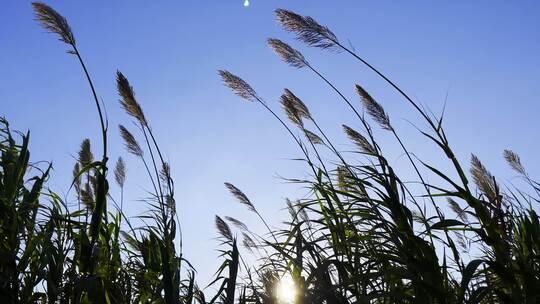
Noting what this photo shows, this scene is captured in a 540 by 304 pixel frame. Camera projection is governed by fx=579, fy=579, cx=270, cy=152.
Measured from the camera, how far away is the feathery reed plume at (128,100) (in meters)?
3.27

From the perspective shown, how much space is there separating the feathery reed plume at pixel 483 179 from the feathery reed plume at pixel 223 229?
5.54 feet

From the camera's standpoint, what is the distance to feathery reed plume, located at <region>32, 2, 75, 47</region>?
3.18 meters

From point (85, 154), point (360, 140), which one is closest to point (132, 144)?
point (85, 154)

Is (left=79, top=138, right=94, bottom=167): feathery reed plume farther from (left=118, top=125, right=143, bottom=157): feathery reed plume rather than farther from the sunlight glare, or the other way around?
the sunlight glare

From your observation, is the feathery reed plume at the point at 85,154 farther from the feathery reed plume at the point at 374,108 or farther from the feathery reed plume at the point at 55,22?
the feathery reed plume at the point at 374,108

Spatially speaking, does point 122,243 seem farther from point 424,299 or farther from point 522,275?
point 522,275

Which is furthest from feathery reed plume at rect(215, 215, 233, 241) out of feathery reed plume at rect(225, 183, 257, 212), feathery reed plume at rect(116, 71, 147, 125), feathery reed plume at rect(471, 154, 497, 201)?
feathery reed plume at rect(471, 154, 497, 201)

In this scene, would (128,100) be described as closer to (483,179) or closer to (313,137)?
(313,137)

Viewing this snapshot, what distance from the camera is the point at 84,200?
3713 millimetres

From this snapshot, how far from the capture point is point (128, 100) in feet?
10.9

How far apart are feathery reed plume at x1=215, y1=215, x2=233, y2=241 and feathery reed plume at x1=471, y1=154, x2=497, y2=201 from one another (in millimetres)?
1687

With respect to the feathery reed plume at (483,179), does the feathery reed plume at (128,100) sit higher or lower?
higher

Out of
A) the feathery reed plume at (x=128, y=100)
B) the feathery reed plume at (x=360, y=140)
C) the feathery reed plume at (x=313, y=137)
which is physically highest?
the feathery reed plume at (x=128, y=100)

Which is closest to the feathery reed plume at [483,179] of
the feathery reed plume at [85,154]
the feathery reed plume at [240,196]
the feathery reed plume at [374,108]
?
the feathery reed plume at [374,108]
